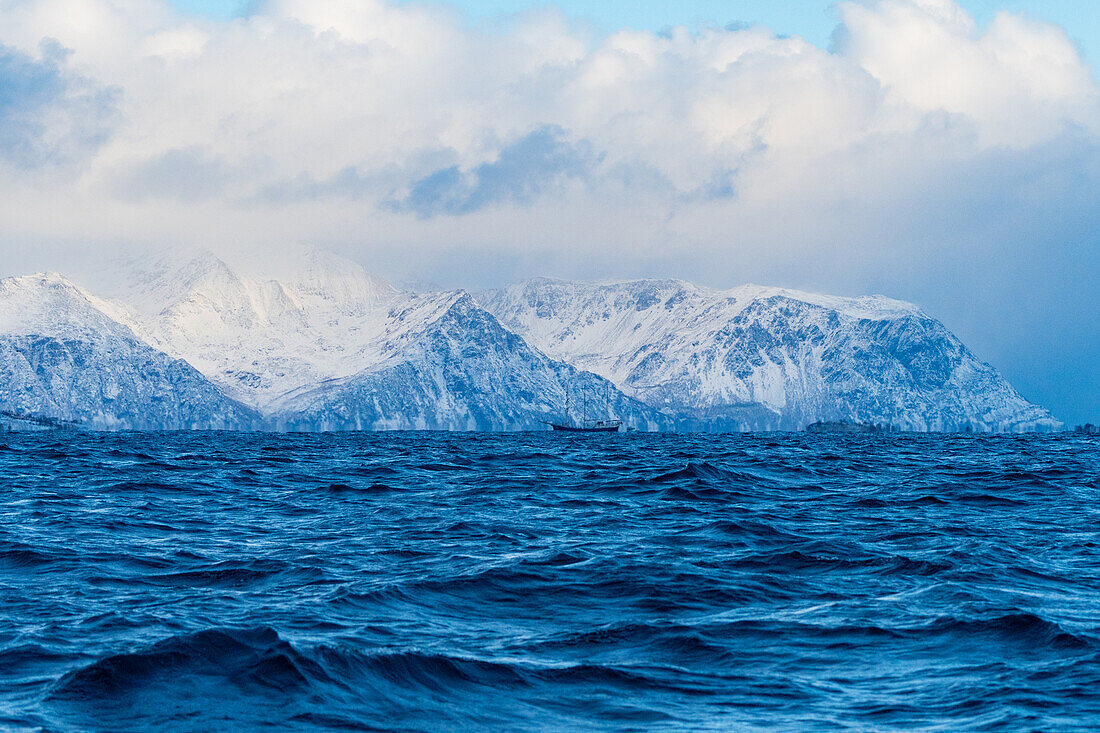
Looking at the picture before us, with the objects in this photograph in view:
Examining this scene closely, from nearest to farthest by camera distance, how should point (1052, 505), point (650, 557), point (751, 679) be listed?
point (751, 679)
point (650, 557)
point (1052, 505)

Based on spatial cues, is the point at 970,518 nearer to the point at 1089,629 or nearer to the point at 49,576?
the point at 1089,629

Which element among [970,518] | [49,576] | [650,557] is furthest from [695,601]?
[970,518]

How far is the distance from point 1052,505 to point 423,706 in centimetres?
4571

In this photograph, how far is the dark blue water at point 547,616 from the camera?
66.3 ft

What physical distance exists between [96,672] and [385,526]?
26.0 metres

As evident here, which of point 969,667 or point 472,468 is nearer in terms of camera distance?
point 969,667

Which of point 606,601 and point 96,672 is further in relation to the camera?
point 606,601

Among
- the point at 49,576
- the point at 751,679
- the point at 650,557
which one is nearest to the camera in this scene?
the point at 751,679

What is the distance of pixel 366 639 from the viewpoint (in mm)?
25094

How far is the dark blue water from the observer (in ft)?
66.3

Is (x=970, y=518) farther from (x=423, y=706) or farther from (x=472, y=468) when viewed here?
(x=472, y=468)

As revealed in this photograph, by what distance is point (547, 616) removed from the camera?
28594 millimetres

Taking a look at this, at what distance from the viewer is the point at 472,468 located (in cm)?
9750

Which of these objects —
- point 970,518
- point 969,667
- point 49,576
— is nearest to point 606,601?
point 969,667
